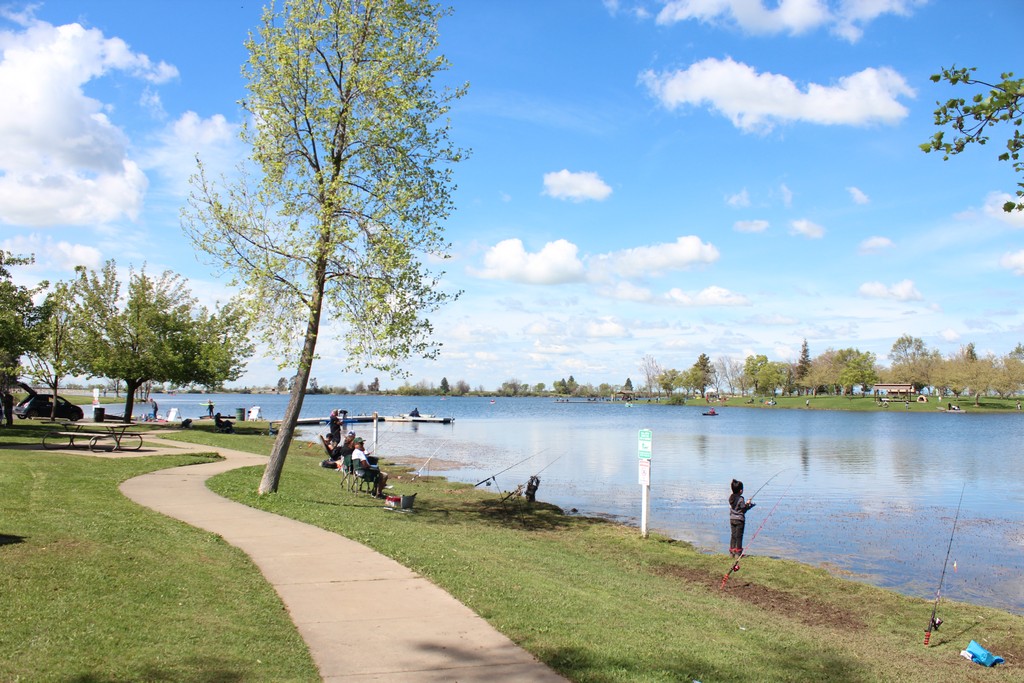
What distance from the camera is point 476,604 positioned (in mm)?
8414

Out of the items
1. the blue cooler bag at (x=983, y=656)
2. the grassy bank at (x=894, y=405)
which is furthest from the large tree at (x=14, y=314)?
the grassy bank at (x=894, y=405)

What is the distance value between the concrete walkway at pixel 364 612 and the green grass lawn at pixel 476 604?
0.28 meters

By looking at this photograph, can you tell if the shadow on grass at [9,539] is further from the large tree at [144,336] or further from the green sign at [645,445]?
the large tree at [144,336]

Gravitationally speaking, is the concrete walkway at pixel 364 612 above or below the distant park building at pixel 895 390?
below

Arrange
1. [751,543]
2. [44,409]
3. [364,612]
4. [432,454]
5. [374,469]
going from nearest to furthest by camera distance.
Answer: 1. [364,612]
2. [751,543]
3. [374,469]
4. [44,409]
5. [432,454]

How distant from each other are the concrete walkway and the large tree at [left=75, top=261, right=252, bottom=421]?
2762 cm

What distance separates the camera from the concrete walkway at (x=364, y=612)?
6.27 meters

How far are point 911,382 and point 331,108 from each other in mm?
166713

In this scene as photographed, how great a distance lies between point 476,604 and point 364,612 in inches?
51.9

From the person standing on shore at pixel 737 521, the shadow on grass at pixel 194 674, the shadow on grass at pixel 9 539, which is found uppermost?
the shadow on grass at pixel 9 539

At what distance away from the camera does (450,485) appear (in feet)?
84.1

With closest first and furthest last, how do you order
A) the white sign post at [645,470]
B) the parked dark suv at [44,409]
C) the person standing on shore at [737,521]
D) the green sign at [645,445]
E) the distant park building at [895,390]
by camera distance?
the person standing on shore at [737,521] → the white sign post at [645,470] → the green sign at [645,445] → the parked dark suv at [44,409] → the distant park building at [895,390]

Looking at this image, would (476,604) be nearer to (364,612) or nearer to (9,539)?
(364,612)

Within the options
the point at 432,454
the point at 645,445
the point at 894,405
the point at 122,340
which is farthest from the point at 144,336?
the point at 894,405
